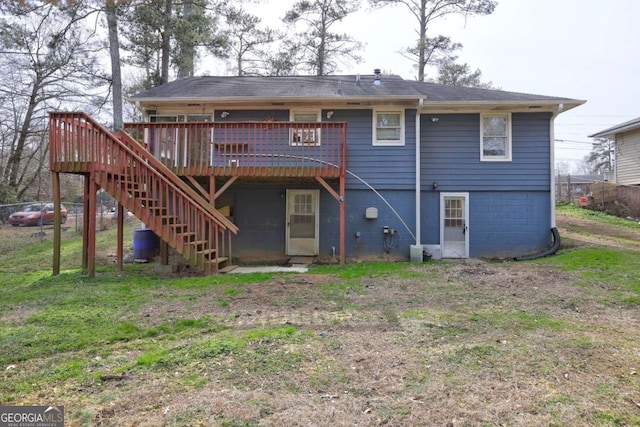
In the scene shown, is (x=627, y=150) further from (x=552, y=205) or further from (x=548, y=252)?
(x=548, y=252)

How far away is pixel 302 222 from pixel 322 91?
3.49 m

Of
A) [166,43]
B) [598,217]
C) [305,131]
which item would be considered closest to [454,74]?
[598,217]

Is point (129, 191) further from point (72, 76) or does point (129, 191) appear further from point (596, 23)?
point (596, 23)

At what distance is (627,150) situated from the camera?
16719mm

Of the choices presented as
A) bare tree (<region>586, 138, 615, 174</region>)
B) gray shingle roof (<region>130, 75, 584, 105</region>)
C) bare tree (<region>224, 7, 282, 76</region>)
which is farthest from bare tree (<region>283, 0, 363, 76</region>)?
bare tree (<region>586, 138, 615, 174</region>)

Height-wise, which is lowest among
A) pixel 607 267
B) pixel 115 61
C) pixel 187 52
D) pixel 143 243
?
pixel 607 267

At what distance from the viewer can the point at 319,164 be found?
8531 millimetres

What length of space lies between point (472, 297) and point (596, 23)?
496 inches

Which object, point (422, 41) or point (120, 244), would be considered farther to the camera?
point (422, 41)

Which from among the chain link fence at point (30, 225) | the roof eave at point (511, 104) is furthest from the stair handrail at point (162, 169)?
the roof eave at point (511, 104)

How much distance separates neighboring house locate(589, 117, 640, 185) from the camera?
1599 centimetres

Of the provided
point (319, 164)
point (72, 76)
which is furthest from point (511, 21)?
point (72, 76)

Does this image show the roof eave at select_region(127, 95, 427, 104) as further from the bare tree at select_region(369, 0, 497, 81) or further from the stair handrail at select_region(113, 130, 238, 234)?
the bare tree at select_region(369, 0, 497, 81)

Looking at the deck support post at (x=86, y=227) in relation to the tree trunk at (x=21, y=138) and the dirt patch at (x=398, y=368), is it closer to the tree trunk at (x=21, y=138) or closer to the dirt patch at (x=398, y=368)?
the dirt patch at (x=398, y=368)
